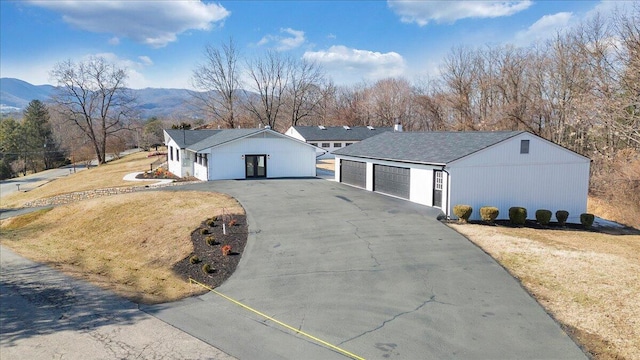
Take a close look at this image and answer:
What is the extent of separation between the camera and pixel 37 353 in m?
8.30

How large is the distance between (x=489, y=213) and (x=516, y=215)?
154 cm

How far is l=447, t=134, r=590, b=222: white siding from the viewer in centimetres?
1964

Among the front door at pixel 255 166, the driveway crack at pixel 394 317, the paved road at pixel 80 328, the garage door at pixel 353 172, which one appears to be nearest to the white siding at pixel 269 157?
the front door at pixel 255 166

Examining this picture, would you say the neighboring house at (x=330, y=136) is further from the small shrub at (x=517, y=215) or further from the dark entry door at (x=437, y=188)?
the small shrub at (x=517, y=215)

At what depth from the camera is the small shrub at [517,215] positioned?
19.2 metres

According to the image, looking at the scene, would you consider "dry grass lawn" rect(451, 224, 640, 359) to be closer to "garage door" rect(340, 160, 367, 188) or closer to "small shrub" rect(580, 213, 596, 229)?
"small shrub" rect(580, 213, 596, 229)

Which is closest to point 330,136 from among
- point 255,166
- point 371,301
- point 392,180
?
point 255,166

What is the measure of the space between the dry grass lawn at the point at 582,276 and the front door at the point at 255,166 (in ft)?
61.4

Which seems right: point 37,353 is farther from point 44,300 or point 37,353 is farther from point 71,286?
point 71,286

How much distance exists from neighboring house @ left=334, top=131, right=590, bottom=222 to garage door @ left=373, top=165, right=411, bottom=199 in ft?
0.33

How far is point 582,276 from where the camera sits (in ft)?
38.6

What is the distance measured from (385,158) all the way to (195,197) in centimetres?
1220

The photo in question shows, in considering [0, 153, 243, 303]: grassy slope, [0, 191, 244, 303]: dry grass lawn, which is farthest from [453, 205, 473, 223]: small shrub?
[0, 153, 243, 303]: grassy slope

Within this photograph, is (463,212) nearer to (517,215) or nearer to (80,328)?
(517,215)
